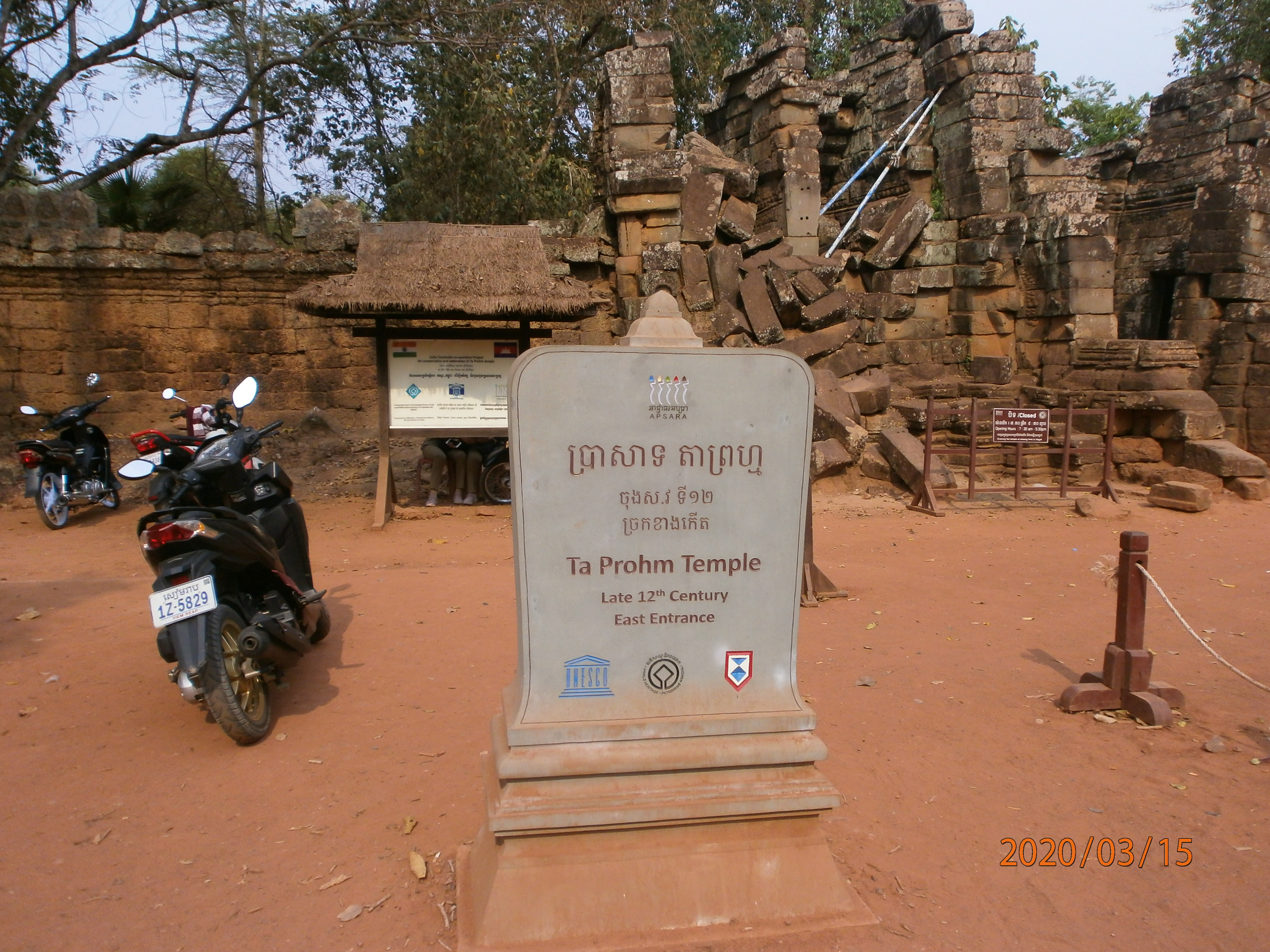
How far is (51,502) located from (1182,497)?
11.1 meters

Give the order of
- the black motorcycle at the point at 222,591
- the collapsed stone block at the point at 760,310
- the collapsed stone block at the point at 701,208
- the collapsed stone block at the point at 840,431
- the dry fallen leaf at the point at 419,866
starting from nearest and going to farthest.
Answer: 1. the dry fallen leaf at the point at 419,866
2. the black motorcycle at the point at 222,591
3. the collapsed stone block at the point at 840,431
4. the collapsed stone block at the point at 760,310
5. the collapsed stone block at the point at 701,208

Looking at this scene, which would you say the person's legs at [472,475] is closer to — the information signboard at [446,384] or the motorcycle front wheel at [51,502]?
the information signboard at [446,384]

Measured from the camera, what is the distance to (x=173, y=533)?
12.0ft

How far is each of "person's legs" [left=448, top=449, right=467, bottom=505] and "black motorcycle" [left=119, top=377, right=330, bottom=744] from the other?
162 inches

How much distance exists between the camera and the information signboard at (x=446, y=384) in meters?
8.15

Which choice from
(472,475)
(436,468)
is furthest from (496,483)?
(436,468)

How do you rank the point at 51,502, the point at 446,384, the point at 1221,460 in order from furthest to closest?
1. the point at 1221,460
2. the point at 446,384
3. the point at 51,502

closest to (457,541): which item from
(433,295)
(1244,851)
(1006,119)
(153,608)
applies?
(433,295)

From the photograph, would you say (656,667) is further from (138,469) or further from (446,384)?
(446,384)

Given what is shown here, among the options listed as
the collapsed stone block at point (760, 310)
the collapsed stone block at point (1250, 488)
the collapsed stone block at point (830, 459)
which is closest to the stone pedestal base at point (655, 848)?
the collapsed stone block at point (830, 459)

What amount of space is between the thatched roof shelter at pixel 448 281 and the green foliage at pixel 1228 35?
62.7 ft
